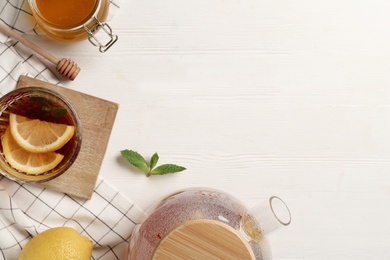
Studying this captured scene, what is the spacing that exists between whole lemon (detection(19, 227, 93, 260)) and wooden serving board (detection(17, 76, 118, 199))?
9 cm

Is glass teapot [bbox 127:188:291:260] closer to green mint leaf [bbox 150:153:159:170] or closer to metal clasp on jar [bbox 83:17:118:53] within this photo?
green mint leaf [bbox 150:153:159:170]

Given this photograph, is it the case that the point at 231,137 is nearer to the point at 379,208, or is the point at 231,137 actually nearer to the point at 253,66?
the point at 253,66

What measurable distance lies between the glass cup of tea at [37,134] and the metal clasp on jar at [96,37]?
120mm

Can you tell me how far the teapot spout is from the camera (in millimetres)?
905

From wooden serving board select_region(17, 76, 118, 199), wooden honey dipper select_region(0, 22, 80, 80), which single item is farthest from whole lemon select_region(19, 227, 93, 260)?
wooden honey dipper select_region(0, 22, 80, 80)

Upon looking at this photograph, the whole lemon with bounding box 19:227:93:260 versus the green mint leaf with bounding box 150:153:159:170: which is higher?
the green mint leaf with bounding box 150:153:159:170

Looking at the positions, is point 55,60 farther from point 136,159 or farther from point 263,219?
point 263,219

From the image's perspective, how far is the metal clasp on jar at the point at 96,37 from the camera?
3.38 feet

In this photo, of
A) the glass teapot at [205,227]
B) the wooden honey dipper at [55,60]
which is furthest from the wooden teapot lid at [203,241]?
the wooden honey dipper at [55,60]

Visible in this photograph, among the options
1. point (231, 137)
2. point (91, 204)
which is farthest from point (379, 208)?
point (91, 204)

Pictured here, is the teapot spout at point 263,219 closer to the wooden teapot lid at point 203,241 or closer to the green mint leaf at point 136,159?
the wooden teapot lid at point 203,241

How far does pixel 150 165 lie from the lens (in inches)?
43.4

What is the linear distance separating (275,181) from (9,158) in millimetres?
494

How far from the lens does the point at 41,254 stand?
99 cm
